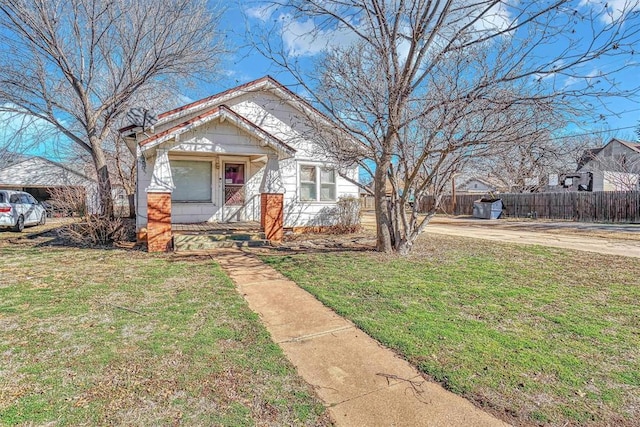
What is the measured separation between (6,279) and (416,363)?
682 cm

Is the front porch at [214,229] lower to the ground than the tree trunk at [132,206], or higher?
lower

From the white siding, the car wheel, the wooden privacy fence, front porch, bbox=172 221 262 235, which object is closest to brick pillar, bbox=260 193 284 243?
front porch, bbox=172 221 262 235

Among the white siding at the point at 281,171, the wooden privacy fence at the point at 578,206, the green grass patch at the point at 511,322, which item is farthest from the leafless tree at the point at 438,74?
the wooden privacy fence at the point at 578,206

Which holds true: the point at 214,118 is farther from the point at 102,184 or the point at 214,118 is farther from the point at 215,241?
the point at 102,184

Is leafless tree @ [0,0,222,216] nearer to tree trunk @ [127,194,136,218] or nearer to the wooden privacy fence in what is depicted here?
tree trunk @ [127,194,136,218]

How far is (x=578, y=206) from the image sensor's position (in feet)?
66.7

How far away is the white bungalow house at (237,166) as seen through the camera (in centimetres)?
884

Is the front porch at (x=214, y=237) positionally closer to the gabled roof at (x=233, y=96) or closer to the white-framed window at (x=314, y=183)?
the white-framed window at (x=314, y=183)

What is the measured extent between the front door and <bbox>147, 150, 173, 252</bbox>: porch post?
326 centimetres

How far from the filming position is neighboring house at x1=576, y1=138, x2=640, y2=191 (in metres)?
26.5

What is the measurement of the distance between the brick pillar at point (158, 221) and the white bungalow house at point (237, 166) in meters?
0.02

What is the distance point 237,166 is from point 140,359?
9.72 metres

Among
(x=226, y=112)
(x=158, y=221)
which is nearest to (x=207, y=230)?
(x=158, y=221)

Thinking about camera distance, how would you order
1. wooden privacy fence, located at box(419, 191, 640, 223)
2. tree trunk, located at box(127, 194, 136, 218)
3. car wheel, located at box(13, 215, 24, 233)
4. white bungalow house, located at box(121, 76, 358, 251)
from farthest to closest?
1. wooden privacy fence, located at box(419, 191, 640, 223)
2. car wheel, located at box(13, 215, 24, 233)
3. tree trunk, located at box(127, 194, 136, 218)
4. white bungalow house, located at box(121, 76, 358, 251)
